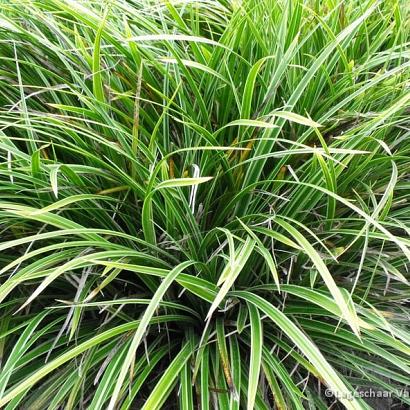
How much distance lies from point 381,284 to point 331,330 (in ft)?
0.90

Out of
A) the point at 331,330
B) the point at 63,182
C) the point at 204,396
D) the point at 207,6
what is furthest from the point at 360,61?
the point at 204,396

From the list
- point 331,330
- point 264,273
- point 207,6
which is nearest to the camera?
point 331,330

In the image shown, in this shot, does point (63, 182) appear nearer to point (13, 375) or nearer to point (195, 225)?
point (195, 225)

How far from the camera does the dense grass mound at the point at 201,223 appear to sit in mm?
1063

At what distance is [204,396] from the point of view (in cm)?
101

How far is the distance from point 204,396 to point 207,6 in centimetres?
124

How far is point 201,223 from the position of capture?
1.30 meters

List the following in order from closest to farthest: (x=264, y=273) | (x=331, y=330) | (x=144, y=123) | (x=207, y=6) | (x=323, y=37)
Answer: (x=331, y=330), (x=264, y=273), (x=144, y=123), (x=323, y=37), (x=207, y=6)

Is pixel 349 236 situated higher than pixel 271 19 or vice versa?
pixel 271 19

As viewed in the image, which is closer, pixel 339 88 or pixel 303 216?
pixel 303 216

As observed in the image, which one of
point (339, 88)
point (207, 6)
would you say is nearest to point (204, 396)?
point (339, 88)

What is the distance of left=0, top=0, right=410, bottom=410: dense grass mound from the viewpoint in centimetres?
106

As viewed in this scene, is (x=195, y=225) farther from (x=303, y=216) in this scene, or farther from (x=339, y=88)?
(x=339, y=88)

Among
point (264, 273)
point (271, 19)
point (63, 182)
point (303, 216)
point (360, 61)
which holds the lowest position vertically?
point (264, 273)
